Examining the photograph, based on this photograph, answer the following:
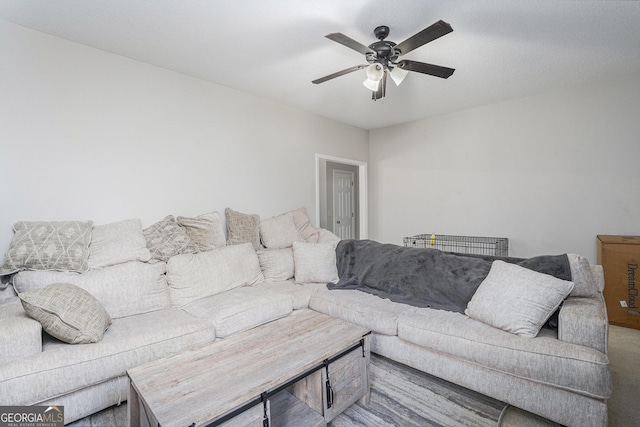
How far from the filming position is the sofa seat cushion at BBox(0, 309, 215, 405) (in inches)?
56.1

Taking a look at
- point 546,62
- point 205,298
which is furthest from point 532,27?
point 205,298

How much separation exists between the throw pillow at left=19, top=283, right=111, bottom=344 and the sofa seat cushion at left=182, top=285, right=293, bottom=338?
Result: 0.65 meters

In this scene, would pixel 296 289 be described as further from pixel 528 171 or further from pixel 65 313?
pixel 528 171

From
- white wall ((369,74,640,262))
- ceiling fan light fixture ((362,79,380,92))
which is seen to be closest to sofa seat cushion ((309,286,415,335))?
ceiling fan light fixture ((362,79,380,92))

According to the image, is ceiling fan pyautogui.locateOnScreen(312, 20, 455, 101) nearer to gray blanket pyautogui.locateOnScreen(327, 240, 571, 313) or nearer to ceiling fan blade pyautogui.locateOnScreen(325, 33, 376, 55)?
ceiling fan blade pyautogui.locateOnScreen(325, 33, 376, 55)

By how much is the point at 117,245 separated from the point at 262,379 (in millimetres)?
1738

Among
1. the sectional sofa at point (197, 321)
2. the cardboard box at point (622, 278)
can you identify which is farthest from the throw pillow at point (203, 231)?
the cardboard box at point (622, 278)

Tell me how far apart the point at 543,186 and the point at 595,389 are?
290cm

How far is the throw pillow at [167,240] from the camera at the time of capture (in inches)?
99.7

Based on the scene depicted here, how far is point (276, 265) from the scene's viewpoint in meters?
3.07

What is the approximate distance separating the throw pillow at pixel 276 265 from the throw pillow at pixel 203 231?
0.47 metres

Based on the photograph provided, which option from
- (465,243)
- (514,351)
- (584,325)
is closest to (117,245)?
(514,351)

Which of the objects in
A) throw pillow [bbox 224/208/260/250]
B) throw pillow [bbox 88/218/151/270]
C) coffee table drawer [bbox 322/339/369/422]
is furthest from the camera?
throw pillow [bbox 224/208/260/250]

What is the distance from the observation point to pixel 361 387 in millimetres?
1770
